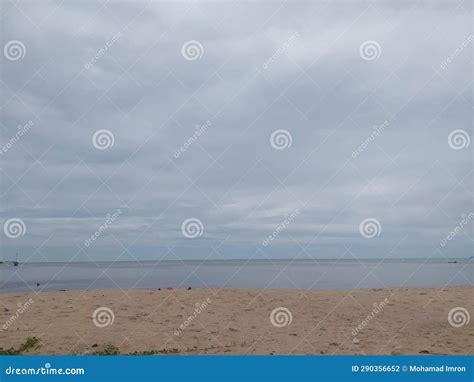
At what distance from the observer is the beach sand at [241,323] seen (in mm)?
11375

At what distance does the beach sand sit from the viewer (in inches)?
448

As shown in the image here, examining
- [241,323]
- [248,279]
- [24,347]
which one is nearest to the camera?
[24,347]

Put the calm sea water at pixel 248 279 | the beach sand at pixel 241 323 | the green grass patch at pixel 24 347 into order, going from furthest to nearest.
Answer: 1. the calm sea water at pixel 248 279
2. the beach sand at pixel 241 323
3. the green grass patch at pixel 24 347

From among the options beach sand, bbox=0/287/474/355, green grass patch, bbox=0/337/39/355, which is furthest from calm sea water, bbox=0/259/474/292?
green grass patch, bbox=0/337/39/355

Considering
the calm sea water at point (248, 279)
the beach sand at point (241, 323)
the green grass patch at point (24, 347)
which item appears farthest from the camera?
the calm sea water at point (248, 279)

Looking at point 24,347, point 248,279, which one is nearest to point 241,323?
point 24,347

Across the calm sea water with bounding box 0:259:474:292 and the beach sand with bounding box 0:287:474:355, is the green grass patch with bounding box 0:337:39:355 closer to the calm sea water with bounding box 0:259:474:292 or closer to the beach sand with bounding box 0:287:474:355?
the beach sand with bounding box 0:287:474:355

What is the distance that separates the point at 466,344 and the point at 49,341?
10.4 m

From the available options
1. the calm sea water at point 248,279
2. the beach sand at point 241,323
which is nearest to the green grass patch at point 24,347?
the beach sand at point 241,323

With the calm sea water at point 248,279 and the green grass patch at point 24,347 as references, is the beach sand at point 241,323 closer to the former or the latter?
the green grass patch at point 24,347

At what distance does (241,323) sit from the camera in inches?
527

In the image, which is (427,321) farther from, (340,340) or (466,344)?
(340,340)

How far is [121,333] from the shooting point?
1242 cm

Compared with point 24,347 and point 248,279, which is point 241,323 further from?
point 248,279
